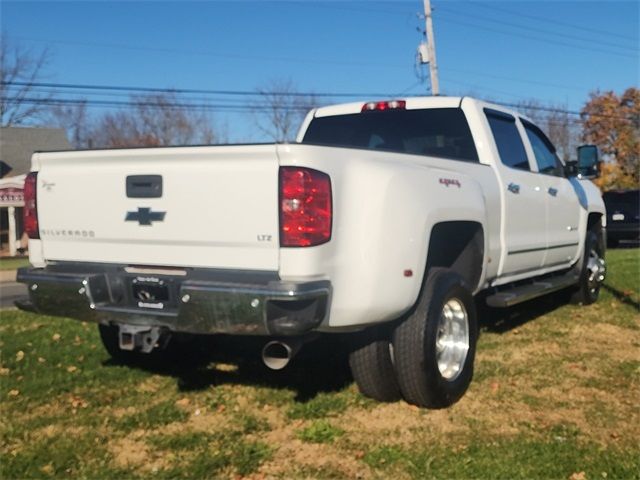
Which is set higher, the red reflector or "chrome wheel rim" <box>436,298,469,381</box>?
the red reflector

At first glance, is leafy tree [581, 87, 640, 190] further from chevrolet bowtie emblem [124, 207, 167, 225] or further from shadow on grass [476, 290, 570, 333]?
chevrolet bowtie emblem [124, 207, 167, 225]

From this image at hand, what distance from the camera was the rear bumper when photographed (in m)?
3.50

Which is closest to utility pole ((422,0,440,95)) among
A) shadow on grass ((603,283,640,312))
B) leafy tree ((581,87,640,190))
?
shadow on grass ((603,283,640,312))

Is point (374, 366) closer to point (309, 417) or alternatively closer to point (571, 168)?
point (309, 417)

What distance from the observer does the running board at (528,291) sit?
17.3 feet

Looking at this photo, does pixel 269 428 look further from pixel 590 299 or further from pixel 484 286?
pixel 590 299

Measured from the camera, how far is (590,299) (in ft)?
Answer: 25.8

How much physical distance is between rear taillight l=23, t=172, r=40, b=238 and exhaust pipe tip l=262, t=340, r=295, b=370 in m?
1.69

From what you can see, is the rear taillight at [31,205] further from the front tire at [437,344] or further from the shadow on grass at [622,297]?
the shadow on grass at [622,297]

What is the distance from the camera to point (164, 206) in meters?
3.88

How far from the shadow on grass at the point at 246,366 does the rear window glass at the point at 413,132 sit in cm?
173

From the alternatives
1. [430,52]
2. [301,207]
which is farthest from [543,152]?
[430,52]

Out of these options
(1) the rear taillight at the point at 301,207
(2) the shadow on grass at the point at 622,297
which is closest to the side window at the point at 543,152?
(2) the shadow on grass at the point at 622,297

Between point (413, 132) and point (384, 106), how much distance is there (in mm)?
325
